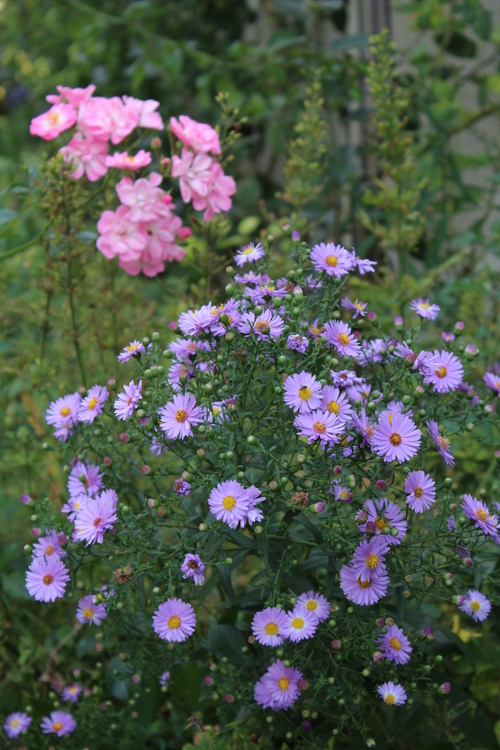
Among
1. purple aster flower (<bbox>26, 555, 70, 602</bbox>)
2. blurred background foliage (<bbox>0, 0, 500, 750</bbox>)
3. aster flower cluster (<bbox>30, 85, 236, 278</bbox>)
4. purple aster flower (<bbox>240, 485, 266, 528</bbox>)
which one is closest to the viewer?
purple aster flower (<bbox>240, 485, 266, 528</bbox>)

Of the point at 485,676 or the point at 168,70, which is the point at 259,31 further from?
the point at 485,676

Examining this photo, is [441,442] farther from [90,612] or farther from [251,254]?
[90,612]

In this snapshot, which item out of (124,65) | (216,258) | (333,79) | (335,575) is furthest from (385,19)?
(335,575)

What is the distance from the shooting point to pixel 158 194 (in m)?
1.20

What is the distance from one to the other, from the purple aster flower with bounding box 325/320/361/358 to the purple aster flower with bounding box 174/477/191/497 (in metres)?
0.25

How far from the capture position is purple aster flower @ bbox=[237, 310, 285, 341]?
2.66 ft

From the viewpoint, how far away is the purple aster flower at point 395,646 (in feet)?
2.67

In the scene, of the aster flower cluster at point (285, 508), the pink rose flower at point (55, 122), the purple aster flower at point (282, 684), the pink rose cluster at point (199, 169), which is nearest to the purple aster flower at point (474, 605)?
the aster flower cluster at point (285, 508)

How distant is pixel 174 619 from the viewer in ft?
2.63

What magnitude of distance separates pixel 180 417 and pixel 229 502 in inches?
4.4

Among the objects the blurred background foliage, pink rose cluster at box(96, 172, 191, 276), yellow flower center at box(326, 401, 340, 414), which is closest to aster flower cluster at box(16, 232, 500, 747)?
yellow flower center at box(326, 401, 340, 414)

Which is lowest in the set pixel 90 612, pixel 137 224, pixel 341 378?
pixel 90 612

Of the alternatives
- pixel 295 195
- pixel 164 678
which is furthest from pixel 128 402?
pixel 295 195

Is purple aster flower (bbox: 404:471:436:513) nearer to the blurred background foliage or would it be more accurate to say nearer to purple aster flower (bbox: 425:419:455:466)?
purple aster flower (bbox: 425:419:455:466)
